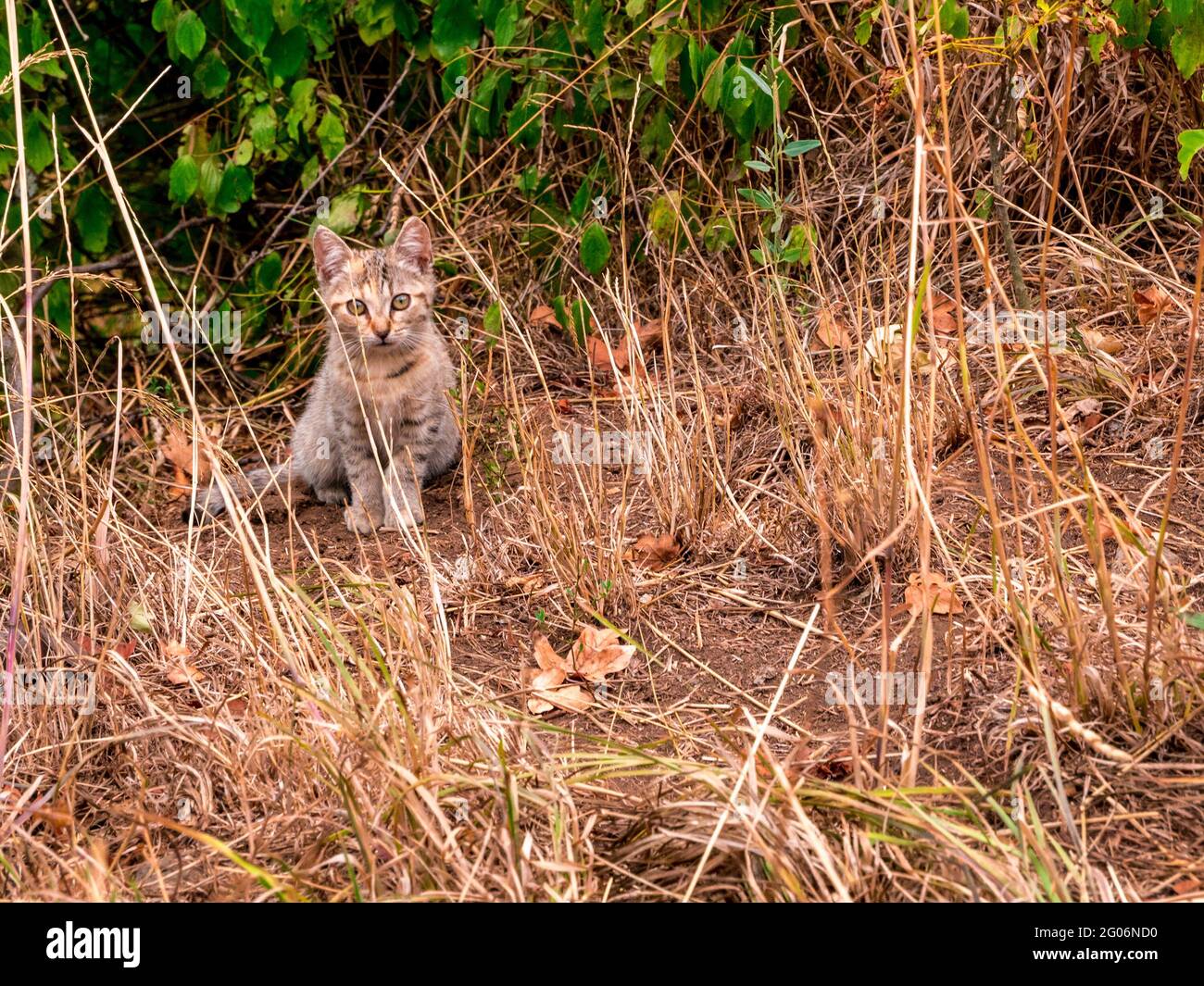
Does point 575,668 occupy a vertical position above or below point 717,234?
below

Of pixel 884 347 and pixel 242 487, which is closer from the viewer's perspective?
pixel 884 347

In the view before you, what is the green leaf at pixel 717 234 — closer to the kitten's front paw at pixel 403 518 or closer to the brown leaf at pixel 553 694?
the kitten's front paw at pixel 403 518

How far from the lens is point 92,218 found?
469 centimetres

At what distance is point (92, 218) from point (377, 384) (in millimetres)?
1265

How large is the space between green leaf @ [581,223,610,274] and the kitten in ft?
1.76

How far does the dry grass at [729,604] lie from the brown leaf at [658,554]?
26mm

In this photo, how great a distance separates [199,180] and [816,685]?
2.98m

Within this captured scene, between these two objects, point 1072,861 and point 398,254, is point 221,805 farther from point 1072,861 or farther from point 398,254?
point 398,254

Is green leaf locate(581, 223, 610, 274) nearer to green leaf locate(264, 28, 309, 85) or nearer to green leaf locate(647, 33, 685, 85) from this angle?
green leaf locate(647, 33, 685, 85)

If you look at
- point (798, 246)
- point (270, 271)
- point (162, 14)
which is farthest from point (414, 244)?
point (798, 246)

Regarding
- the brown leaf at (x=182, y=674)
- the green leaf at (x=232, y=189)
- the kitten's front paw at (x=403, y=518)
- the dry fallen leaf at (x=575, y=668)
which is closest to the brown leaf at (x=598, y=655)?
the dry fallen leaf at (x=575, y=668)

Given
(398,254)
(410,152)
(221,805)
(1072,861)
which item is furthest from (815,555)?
(410,152)

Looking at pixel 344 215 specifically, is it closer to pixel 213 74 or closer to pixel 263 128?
pixel 263 128

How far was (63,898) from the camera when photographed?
202 cm
